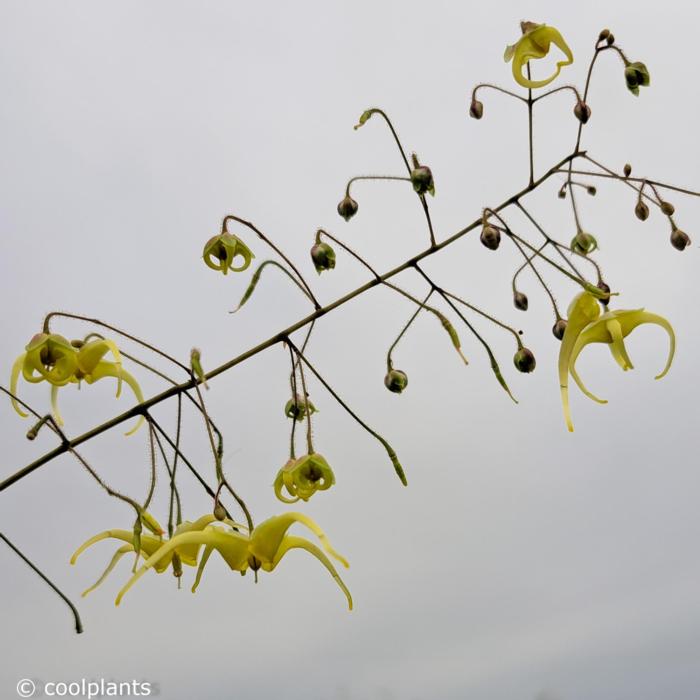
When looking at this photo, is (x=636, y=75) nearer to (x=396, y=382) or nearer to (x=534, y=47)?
(x=534, y=47)

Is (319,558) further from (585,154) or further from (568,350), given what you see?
(585,154)

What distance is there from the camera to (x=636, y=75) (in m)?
2.24

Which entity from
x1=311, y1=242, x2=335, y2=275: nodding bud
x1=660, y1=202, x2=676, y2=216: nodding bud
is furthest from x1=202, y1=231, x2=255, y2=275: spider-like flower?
x1=660, y1=202, x2=676, y2=216: nodding bud

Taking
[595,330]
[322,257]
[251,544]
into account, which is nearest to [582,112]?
[595,330]

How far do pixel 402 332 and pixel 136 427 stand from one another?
0.62 meters

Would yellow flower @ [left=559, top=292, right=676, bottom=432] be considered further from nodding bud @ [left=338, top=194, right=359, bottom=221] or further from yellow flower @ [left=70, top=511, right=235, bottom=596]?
yellow flower @ [left=70, top=511, right=235, bottom=596]

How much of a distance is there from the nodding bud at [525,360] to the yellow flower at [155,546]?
790mm

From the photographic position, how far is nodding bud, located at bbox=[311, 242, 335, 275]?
2.03m

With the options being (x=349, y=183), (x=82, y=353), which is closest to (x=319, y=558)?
(x=82, y=353)

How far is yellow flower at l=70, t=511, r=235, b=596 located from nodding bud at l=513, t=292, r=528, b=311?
0.93m

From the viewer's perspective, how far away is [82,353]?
1932mm

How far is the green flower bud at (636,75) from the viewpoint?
2.24 m

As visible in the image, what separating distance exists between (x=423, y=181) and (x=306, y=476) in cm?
66

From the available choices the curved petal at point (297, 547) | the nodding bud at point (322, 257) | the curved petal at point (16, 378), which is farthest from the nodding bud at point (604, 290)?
the curved petal at point (16, 378)
